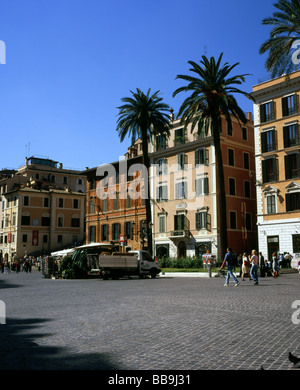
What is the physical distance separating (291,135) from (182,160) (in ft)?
49.6

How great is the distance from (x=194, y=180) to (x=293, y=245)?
1531 centimetres

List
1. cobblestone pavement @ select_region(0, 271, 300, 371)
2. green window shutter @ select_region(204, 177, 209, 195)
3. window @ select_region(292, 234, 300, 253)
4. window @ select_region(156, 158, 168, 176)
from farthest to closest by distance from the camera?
window @ select_region(156, 158, 168, 176) → green window shutter @ select_region(204, 177, 209, 195) → window @ select_region(292, 234, 300, 253) → cobblestone pavement @ select_region(0, 271, 300, 371)

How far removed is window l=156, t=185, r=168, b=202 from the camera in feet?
182

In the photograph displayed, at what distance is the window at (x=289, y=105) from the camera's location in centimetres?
4206

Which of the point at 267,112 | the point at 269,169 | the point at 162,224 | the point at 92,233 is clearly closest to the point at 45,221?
the point at 92,233

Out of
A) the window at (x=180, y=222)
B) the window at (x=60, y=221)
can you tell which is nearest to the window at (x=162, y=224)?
the window at (x=180, y=222)

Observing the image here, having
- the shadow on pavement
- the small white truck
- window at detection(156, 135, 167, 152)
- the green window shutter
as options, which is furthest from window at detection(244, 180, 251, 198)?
the shadow on pavement

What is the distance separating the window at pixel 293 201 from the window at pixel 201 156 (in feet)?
38.6

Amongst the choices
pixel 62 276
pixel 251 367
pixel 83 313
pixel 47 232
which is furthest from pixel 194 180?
pixel 251 367

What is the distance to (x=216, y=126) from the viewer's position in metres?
33.5

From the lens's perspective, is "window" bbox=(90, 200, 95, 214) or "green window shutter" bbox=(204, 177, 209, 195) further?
"window" bbox=(90, 200, 95, 214)

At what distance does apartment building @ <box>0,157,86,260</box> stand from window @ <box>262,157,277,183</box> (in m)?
38.0

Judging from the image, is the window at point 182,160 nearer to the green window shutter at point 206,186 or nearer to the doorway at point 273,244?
the green window shutter at point 206,186

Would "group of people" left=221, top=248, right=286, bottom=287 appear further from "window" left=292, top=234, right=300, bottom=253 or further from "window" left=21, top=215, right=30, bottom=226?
"window" left=21, top=215, right=30, bottom=226
